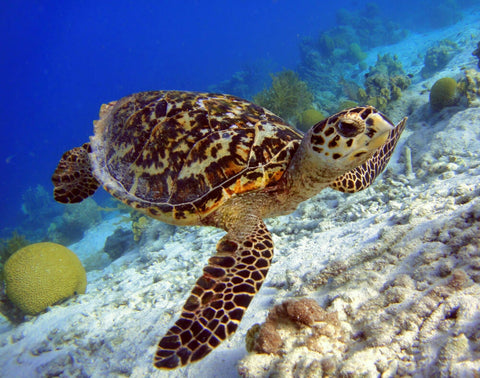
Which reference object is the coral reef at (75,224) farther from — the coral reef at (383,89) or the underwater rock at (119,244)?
the coral reef at (383,89)

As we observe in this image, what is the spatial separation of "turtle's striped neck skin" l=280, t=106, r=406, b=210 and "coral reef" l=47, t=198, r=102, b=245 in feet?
48.7

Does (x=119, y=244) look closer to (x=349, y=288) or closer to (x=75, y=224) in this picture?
(x=75, y=224)

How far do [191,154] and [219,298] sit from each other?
1.69m

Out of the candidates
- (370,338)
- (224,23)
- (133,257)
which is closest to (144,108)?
(370,338)

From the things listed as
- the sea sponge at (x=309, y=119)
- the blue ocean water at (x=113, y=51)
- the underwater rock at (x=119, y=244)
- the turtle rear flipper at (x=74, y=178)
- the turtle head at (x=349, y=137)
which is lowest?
the underwater rock at (x=119, y=244)

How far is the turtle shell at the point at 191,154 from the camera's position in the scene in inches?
116

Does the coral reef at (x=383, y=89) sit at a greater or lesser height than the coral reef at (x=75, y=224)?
greater

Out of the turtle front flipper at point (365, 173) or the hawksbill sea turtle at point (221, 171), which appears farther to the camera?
the turtle front flipper at point (365, 173)

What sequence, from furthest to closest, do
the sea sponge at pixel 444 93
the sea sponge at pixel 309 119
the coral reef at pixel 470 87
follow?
1. the sea sponge at pixel 309 119
2. the sea sponge at pixel 444 93
3. the coral reef at pixel 470 87

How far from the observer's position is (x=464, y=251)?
5.73 feet

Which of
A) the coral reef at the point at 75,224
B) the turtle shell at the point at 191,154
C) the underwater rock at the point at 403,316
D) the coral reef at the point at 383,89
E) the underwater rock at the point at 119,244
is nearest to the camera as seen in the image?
the underwater rock at the point at 403,316

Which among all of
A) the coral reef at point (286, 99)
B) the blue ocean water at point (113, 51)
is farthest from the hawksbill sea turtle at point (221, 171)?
the blue ocean water at point (113, 51)

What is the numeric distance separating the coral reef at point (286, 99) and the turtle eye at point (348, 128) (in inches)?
273

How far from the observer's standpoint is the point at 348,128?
2.19 metres
